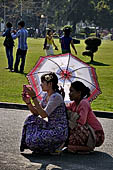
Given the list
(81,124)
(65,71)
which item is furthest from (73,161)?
(65,71)

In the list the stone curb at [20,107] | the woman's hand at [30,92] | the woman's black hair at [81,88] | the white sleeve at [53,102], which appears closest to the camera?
the woman's hand at [30,92]

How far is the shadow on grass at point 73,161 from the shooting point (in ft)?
23.5

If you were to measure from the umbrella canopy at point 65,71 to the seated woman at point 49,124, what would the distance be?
0.80 meters

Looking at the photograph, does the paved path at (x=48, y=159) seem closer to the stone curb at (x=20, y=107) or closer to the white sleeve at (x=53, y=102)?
the white sleeve at (x=53, y=102)

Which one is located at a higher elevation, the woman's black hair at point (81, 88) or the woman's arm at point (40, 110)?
the woman's black hair at point (81, 88)

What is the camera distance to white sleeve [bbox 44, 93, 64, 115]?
7402 mm

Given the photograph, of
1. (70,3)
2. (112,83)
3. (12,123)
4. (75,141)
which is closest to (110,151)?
(75,141)

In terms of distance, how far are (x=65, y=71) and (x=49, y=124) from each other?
43.9 inches

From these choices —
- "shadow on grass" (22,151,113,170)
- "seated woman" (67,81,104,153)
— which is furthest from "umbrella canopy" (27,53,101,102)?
"shadow on grass" (22,151,113,170)

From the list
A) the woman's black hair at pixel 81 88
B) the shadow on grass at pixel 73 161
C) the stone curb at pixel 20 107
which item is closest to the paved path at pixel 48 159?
the shadow on grass at pixel 73 161

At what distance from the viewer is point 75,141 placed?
7.82m

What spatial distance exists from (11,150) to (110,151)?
1.34m

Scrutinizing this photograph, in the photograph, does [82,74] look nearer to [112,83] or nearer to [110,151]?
[110,151]

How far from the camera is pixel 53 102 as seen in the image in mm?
7438
